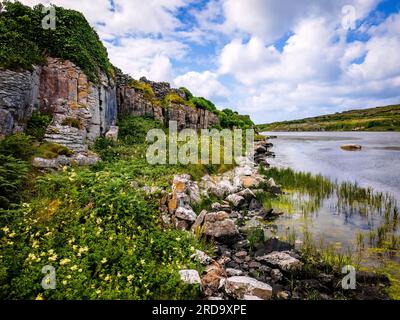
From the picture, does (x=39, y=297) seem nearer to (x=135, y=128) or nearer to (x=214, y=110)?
(x=135, y=128)

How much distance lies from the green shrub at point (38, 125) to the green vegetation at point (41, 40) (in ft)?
8.43

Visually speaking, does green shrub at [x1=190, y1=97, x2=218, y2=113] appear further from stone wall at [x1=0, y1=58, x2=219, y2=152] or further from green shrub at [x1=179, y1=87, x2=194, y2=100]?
stone wall at [x1=0, y1=58, x2=219, y2=152]

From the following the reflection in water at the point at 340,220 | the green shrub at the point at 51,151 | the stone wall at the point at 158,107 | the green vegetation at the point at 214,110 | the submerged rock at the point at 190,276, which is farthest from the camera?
the green vegetation at the point at 214,110

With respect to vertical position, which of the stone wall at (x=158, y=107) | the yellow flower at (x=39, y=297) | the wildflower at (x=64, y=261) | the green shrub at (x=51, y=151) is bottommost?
the yellow flower at (x=39, y=297)

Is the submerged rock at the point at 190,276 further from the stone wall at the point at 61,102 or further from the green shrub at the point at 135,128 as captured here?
the green shrub at the point at 135,128

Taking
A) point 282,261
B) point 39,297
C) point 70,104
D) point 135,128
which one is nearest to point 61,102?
point 70,104

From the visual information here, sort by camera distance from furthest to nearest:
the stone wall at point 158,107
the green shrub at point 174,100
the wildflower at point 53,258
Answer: the green shrub at point 174,100
the stone wall at point 158,107
the wildflower at point 53,258

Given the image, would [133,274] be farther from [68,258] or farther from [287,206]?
[287,206]

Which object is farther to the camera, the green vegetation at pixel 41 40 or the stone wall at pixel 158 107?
the stone wall at pixel 158 107

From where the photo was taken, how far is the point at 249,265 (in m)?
8.26

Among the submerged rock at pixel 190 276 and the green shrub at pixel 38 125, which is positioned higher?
the green shrub at pixel 38 125

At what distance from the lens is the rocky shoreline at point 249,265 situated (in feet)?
21.4

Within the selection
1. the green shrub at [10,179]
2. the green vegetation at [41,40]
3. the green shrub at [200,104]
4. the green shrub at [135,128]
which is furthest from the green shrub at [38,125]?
the green shrub at [200,104]
